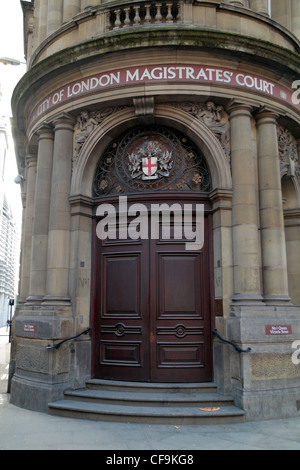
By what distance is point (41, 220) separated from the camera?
9.36m

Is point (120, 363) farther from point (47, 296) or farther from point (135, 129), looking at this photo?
point (135, 129)

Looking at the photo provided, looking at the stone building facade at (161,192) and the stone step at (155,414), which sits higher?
the stone building facade at (161,192)

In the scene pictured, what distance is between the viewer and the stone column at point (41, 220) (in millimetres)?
9141

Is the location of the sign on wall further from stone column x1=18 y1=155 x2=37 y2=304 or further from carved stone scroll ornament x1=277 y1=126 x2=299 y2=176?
stone column x1=18 y1=155 x2=37 y2=304

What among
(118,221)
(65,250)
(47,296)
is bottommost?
(47,296)

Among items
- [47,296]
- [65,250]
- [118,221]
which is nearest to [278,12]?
[118,221]

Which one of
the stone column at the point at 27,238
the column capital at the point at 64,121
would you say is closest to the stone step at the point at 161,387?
the stone column at the point at 27,238

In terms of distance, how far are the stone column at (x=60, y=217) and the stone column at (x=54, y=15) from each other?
10.0ft

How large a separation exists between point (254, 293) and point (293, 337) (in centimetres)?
108

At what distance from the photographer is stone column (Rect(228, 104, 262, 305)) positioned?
26.0 ft

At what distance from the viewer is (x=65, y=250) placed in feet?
29.2

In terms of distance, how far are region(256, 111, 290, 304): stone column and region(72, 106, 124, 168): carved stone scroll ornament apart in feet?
11.3
